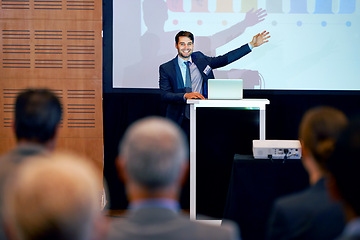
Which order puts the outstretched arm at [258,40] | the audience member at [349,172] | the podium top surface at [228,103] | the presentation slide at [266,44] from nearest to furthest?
the audience member at [349,172] → the podium top surface at [228,103] → the outstretched arm at [258,40] → the presentation slide at [266,44]

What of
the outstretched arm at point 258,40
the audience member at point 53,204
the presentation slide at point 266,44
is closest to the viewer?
the audience member at point 53,204

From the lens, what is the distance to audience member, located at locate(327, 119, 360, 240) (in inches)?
39.1

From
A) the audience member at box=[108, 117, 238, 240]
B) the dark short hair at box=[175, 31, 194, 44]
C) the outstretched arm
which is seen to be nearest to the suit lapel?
the dark short hair at box=[175, 31, 194, 44]

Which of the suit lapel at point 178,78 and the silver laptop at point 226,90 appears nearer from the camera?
the silver laptop at point 226,90

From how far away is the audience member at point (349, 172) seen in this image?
0.99 meters

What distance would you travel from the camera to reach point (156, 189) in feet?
3.90

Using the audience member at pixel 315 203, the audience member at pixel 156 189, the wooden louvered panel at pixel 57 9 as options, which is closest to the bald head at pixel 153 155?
the audience member at pixel 156 189

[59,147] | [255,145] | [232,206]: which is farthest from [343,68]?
[59,147]

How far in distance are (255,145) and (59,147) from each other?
106 inches

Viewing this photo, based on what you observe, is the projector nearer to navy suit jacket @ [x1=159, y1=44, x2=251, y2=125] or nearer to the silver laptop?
the silver laptop

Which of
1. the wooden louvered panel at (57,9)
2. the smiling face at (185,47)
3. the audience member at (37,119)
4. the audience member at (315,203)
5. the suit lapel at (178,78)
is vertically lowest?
the audience member at (315,203)

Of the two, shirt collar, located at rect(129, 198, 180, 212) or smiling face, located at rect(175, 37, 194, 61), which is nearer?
shirt collar, located at rect(129, 198, 180, 212)

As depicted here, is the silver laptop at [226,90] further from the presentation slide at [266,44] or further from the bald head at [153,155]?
the bald head at [153,155]

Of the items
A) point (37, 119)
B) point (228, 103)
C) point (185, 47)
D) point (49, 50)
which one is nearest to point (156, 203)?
point (37, 119)
